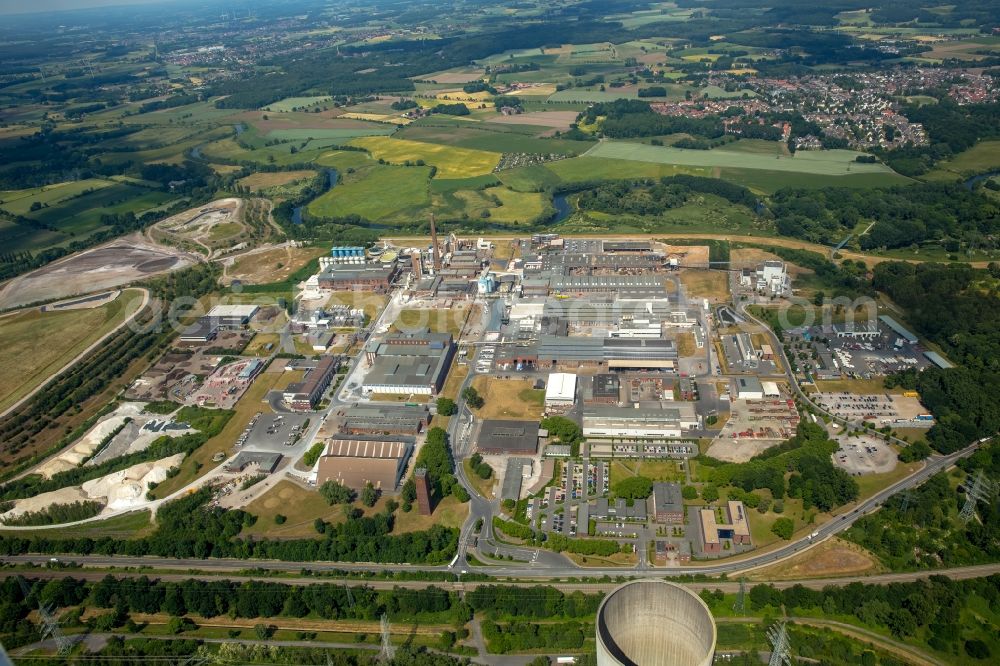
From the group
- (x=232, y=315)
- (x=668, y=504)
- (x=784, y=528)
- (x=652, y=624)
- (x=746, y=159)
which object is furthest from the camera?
(x=746, y=159)

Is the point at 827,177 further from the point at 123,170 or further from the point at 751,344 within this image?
the point at 123,170

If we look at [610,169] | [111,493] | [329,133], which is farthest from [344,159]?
[111,493]

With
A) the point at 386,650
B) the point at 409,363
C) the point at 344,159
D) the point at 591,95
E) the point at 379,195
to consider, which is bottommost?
the point at 344,159

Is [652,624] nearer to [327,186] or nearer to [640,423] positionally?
[640,423]

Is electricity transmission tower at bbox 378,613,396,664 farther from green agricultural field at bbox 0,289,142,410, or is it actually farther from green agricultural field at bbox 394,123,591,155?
green agricultural field at bbox 394,123,591,155

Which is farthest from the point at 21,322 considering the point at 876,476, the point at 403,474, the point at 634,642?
the point at 876,476

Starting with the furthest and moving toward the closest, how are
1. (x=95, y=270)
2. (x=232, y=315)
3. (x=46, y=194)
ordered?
(x=46, y=194), (x=95, y=270), (x=232, y=315)

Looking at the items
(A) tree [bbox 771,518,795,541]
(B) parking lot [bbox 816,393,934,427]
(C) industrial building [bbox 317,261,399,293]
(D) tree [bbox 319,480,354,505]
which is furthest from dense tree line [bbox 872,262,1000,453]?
(C) industrial building [bbox 317,261,399,293]
